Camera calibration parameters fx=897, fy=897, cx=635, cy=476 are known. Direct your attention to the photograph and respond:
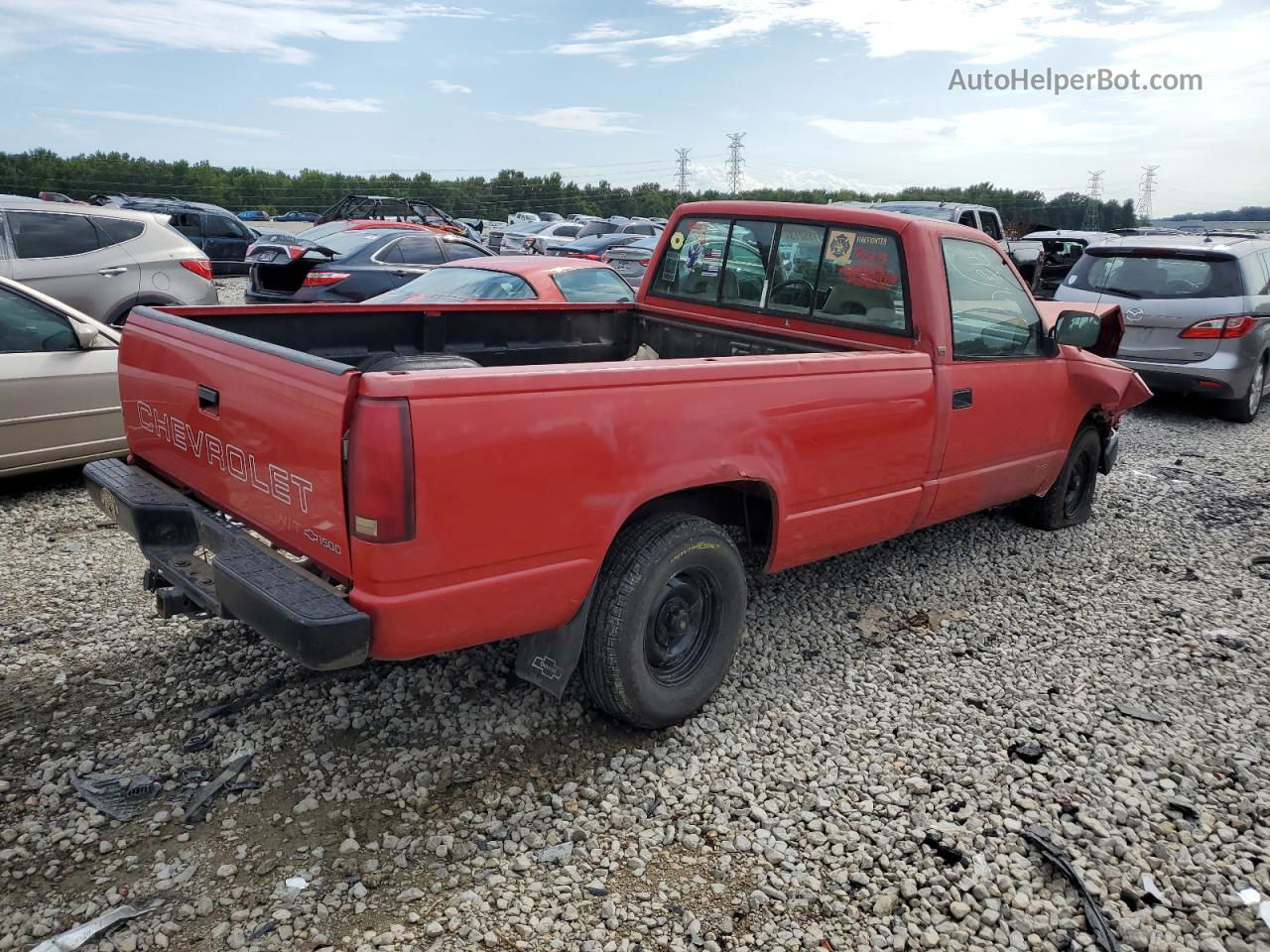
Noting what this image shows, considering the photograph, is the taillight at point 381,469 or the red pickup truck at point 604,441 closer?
the taillight at point 381,469

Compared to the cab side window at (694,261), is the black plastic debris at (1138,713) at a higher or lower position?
lower

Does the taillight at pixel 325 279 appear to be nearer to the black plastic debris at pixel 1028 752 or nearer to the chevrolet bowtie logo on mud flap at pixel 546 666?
the chevrolet bowtie logo on mud flap at pixel 546 666

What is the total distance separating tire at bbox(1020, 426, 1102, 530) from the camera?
5.60 meters

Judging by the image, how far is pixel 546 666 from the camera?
9.89 feet

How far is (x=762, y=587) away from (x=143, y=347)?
306 cm

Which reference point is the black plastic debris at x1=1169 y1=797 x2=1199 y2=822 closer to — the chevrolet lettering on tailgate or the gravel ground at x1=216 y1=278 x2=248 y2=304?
the chevrolet lettering on tailgate

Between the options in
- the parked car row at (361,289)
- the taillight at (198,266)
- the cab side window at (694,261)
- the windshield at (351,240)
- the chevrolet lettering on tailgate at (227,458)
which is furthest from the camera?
the windshield at (351,240)

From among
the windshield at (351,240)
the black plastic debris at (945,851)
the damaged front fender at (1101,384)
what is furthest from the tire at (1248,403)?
the windshield at (351,240)

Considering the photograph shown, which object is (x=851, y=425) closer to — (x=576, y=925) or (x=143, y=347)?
(x=576, y=925)

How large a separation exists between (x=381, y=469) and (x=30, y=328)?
183 inches

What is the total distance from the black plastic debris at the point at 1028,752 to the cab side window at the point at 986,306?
1757 mm

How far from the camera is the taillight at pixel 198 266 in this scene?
8945mm

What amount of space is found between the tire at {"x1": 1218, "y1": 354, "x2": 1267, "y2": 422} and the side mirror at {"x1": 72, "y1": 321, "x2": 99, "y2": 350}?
995cm

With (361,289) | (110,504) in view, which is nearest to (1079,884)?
(110,504)
